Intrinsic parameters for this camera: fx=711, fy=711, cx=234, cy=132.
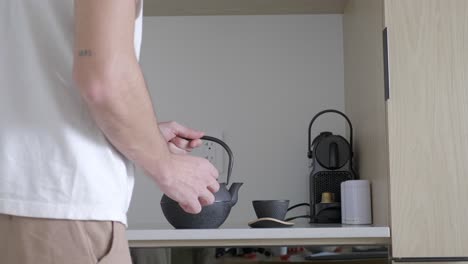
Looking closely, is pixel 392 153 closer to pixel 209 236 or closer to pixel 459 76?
pixel 459 76

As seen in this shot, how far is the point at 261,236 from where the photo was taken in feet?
4.98

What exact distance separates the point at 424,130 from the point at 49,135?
3.26 ft

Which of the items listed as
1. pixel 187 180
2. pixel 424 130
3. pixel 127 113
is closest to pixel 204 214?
pixel 424 130

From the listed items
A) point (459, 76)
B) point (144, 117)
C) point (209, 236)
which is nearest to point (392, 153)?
point (459, 76)

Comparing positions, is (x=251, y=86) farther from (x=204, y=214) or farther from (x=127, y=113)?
(x=127, y=113)

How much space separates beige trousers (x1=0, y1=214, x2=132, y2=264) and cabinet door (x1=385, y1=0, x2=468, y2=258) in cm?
91

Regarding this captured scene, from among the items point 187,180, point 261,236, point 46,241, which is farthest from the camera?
point 261,236

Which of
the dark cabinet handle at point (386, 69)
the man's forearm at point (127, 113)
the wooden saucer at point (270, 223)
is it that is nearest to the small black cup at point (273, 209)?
the wooden saucer at point (270, 223)

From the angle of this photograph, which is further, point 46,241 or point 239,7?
point 239,7

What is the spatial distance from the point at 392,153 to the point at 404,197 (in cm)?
10

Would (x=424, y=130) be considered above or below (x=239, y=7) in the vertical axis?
below

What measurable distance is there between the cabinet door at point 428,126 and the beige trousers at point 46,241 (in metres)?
0.91

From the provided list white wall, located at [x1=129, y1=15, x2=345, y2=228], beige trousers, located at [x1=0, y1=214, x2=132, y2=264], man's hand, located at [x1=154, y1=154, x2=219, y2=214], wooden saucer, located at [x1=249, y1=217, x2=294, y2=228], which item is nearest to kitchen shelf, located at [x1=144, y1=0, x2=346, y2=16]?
white wall, located at [x1=129, y1=15, x2=345, y2=228]

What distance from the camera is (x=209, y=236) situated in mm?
1520
